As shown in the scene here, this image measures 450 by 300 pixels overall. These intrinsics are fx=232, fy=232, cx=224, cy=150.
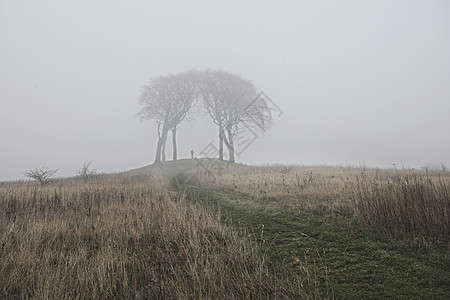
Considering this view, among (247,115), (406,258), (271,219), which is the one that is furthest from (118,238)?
(247,115)

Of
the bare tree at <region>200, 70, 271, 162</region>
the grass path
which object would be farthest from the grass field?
the bare tree at <region>200, 70, 271, 162</region>

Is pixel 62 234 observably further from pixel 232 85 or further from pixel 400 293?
pixel 232 85

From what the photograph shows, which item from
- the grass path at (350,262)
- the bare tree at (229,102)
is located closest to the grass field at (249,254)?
the grass path at (350,262)

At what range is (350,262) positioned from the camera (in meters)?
3.31

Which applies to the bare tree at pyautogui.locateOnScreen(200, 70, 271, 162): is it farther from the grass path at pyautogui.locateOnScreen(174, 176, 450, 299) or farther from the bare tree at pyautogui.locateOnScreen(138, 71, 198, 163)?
the grass path at pyautogui.locateOnScreen(174, 176, 450, 299)

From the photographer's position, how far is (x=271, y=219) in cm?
586

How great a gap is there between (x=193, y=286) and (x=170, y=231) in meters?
1.96

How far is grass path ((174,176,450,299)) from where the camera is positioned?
257 centimetres

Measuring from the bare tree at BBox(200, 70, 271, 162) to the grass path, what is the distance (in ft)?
84.6

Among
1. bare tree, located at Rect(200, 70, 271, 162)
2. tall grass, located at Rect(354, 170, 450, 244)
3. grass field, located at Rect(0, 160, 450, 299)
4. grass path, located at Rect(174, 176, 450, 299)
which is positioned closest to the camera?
grass path, located at Rect(174, 176, 450, 299)

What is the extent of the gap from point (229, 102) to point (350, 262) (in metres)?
28.6

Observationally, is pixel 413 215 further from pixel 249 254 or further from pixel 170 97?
pixel 170 97

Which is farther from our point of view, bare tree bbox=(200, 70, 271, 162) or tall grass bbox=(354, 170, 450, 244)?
bare tree bbox=(200, 70, 271, 162)

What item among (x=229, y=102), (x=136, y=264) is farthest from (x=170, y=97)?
(x=136, y=264)
